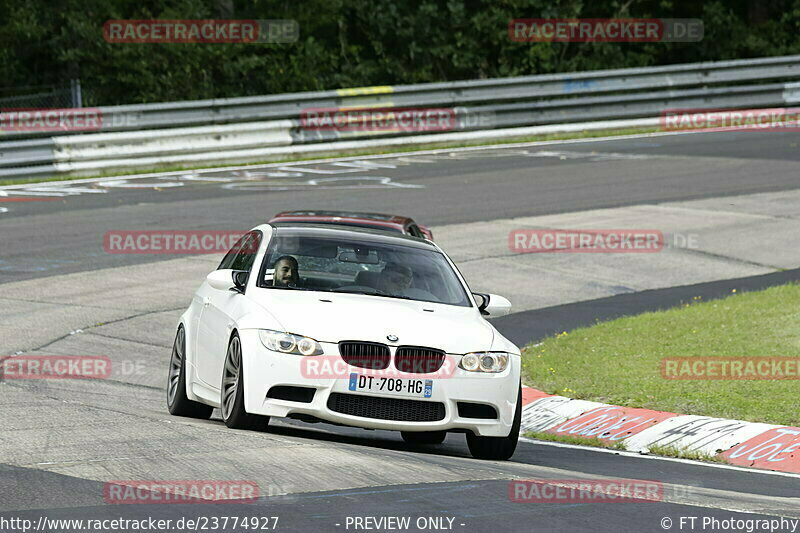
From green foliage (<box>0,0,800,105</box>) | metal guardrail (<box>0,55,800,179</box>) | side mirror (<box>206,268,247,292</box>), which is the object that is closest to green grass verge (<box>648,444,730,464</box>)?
side mirror (<box>206,268,247,292</box>)

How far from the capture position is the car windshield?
31.4 ft

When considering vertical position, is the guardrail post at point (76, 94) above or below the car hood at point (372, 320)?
above

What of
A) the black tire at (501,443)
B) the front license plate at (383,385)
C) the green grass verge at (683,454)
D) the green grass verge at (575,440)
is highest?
the front license plate at (383,385)

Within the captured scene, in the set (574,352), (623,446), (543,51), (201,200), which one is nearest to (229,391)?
(623,446)

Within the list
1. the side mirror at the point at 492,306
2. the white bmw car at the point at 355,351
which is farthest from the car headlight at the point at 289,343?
the side mirror at the point at 492,306

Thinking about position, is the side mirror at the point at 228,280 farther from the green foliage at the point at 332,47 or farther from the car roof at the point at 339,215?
the green foliage at the point at 332,47

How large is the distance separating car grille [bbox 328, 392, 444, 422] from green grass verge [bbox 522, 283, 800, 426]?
276cm

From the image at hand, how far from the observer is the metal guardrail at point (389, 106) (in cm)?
2433

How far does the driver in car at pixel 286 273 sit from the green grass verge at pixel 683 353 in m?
3.03

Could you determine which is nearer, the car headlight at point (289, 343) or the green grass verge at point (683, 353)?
the car headlight at point (289, 343)

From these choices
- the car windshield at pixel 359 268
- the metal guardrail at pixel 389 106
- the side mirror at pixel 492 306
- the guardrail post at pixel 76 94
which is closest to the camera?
the car windshield at pixel 359 268

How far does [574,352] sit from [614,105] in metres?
18.2

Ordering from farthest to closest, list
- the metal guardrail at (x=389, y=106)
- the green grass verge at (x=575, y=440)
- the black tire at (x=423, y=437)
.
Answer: the metal guardrail at (x=389, y=106) < the green grass verge at (x=575, y=440) < the black tire at (x=423, y=437)

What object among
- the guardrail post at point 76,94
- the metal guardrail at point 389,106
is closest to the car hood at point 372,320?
the metal guardrail at point 389,106
